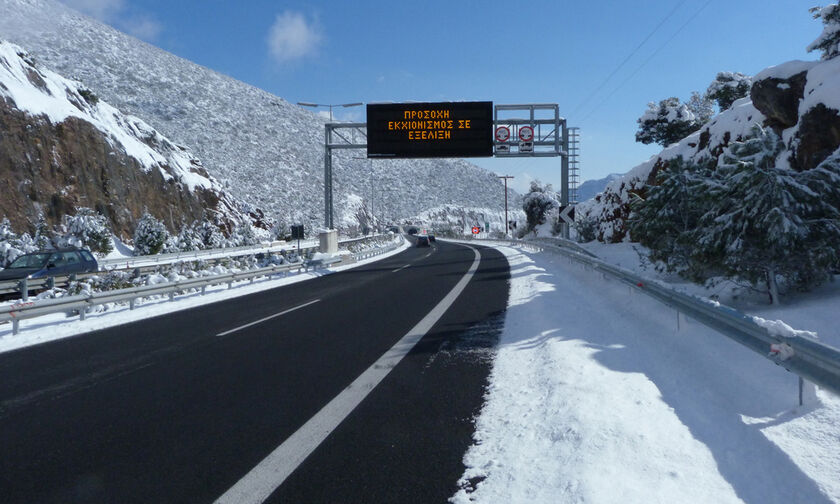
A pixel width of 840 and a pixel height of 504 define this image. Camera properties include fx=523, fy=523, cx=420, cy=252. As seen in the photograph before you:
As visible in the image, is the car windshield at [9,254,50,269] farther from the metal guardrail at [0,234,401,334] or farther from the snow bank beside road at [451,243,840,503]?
the snow bank beside road at [451,243,840,503]

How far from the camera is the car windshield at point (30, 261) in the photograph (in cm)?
1598

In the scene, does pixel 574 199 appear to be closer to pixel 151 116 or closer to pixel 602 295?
pixel 602 295

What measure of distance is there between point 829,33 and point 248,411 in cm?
→ 2454

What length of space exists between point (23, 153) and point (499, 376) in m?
51.6

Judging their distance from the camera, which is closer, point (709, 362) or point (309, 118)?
point (709, 362)

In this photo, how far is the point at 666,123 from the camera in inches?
1804

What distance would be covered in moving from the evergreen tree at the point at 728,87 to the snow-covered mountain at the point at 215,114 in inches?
2218

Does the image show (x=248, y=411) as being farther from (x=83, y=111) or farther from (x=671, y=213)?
(x=83, y=111)

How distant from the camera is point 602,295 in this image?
1180 cm

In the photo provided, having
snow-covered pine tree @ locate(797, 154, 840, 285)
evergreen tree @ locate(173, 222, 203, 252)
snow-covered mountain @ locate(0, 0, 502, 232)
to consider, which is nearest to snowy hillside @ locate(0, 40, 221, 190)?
evergreen tree @ locate(173, 222, 203, 252)

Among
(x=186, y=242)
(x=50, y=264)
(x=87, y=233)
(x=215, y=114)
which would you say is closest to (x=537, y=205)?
(x=186, y=242)

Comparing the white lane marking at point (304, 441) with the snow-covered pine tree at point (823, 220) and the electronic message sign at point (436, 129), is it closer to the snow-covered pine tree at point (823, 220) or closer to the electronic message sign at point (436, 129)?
the snow-covered pine tree at point (823, 220)

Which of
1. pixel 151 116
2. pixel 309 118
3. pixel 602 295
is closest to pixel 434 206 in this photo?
pixel 309 118

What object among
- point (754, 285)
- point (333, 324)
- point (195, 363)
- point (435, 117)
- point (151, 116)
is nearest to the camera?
point (195, 363)
